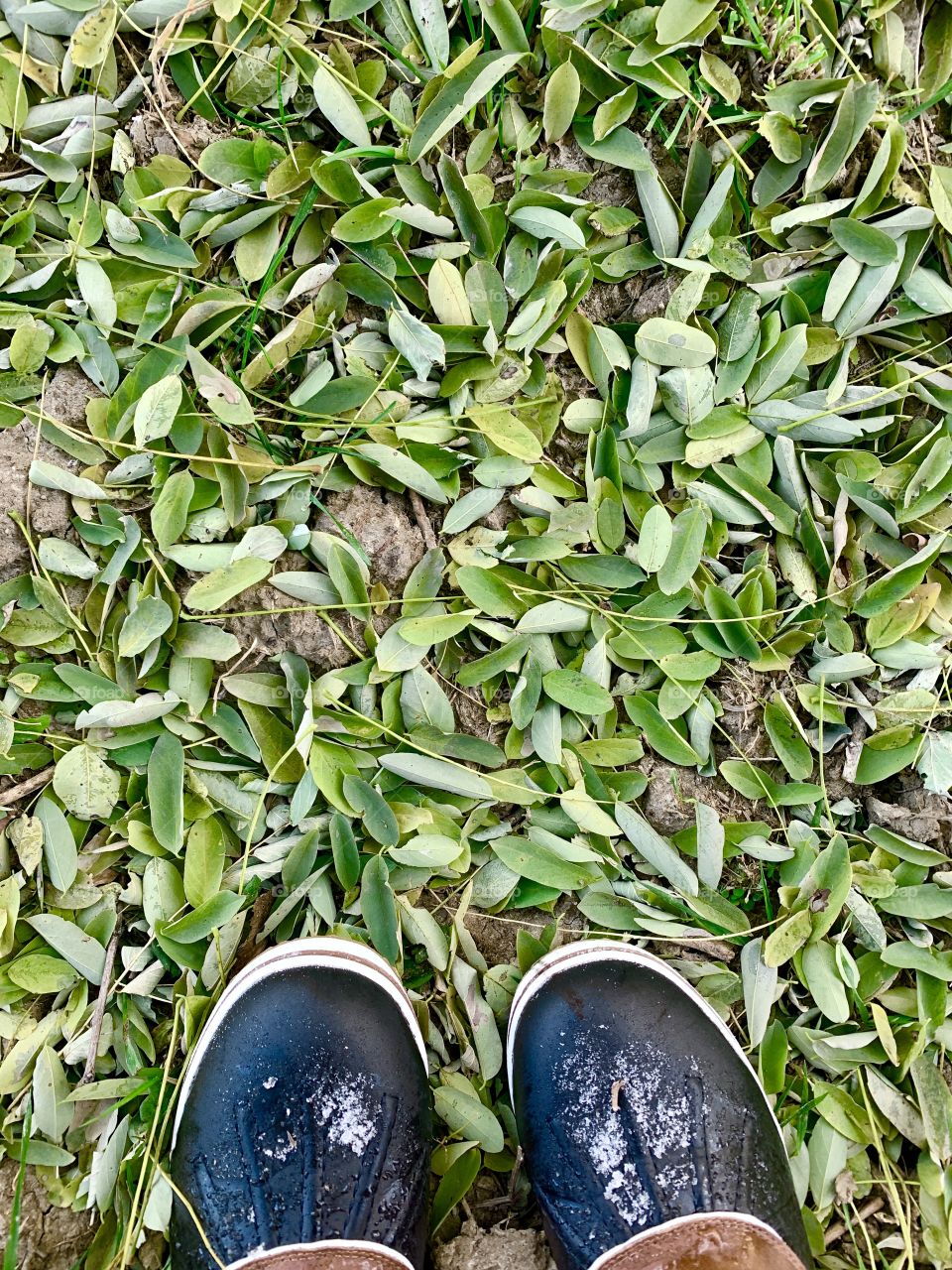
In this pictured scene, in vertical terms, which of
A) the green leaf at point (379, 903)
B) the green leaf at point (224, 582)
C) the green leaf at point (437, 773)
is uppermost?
the green leaf at point (224, 582)

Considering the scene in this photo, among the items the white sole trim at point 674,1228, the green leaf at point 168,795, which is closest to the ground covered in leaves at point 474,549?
the green leaf at point 168,795

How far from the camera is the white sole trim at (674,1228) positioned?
0.93m

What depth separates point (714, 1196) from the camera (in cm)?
96

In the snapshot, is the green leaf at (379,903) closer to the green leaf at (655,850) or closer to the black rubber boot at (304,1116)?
the black rubber boot at (304,1116)

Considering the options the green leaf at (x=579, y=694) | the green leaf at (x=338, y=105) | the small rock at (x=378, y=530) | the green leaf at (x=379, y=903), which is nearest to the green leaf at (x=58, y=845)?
the green leaf at (x=379, y=903)

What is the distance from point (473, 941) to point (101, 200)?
0.98m

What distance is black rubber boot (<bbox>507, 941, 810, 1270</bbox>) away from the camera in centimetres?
95

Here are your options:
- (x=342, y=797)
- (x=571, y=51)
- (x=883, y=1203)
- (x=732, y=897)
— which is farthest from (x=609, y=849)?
(x=571, y=51)

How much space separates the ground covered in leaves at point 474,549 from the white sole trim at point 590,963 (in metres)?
0.02

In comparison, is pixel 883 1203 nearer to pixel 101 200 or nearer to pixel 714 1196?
pixel 714 1196

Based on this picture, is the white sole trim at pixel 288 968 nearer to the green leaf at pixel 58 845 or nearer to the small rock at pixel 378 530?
the green leaf at pixel 58 845

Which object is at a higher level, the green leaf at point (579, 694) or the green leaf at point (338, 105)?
the green leaf at point (338, 105)

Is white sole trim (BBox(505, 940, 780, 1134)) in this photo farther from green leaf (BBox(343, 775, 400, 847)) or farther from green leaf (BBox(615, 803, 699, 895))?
green leaf (BBox(343, 775, 400, 847))

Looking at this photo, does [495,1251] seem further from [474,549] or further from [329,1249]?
[474,549]
